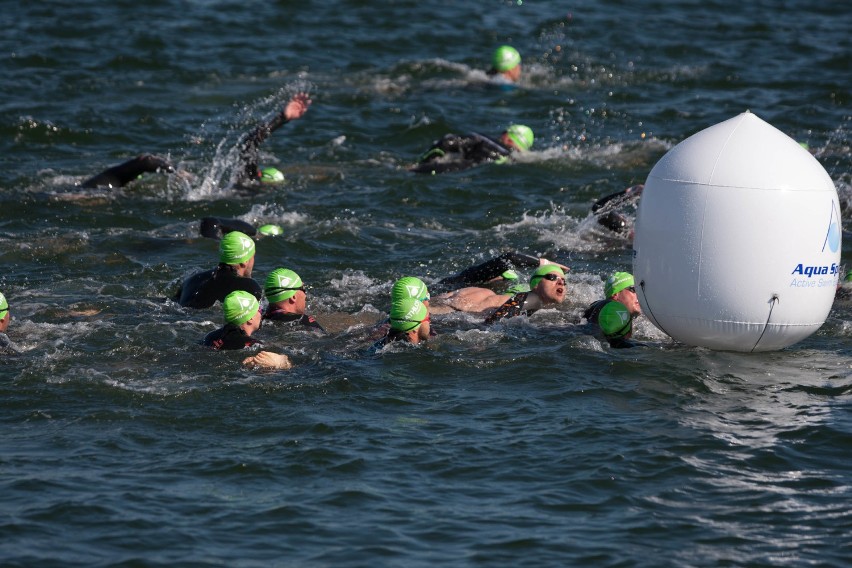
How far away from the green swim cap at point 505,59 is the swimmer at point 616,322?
14.2m

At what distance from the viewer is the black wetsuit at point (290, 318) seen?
38.9 ft

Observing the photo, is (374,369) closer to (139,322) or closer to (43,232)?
(139,322)

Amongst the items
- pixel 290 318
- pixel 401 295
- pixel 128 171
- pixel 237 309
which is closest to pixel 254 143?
pixel 128 171

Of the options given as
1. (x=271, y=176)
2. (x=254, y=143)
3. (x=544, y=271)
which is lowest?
(x=544, y=271)

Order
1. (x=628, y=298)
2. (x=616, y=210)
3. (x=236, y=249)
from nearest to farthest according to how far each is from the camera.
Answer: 1. (x=628, y=298)
2. (x=236, y=249)
3. (x=616, y=210)

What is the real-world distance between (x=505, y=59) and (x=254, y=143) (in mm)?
8914

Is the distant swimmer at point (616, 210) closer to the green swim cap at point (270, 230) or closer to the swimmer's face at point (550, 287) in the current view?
the swimmer's face at point (550, 287)

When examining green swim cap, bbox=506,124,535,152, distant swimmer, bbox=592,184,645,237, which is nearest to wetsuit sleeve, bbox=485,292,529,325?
distant swimmer, bbox=592,184,645,237

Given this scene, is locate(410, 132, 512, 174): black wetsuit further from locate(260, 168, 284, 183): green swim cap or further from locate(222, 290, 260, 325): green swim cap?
locate(222, 290, 260, 325): green swim cap

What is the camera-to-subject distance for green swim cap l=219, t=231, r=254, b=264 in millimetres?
12492

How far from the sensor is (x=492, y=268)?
13.6 metres

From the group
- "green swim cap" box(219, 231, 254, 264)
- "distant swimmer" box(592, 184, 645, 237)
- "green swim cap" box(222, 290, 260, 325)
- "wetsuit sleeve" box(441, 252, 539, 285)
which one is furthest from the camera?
"distant swimmer" box(592, 184, 645, 237)

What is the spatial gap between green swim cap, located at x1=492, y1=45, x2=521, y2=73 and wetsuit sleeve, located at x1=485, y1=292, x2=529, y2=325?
42.4 feet

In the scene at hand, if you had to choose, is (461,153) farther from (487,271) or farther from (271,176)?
(487,271)
